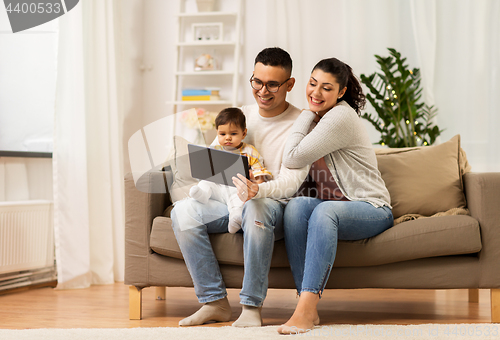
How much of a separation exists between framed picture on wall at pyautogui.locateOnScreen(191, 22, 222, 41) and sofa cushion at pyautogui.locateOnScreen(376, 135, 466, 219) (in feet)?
Result: 6.16

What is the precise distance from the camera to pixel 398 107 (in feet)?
9.85

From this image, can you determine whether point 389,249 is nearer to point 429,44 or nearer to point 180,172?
point 180,172

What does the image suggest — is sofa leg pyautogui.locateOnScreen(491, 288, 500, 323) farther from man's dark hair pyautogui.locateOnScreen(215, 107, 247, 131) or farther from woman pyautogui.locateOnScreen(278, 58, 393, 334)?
man's dark hair pyautogui.locateOnScreen(215, 107, 247, 131)

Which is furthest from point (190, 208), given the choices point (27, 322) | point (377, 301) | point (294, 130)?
point (377, 301)

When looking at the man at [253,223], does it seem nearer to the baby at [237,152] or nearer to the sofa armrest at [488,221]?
the baby at [237,152]

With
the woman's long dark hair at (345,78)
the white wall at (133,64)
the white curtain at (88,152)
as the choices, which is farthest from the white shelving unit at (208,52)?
the woman's long dark hair at (345,78)

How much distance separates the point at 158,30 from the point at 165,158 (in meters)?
2.19

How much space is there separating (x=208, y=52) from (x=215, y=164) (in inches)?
85.6

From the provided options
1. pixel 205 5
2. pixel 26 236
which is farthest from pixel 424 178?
pixel 205 5

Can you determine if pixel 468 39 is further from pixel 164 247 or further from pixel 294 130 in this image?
pixel 164 247

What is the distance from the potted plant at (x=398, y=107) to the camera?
9.72ft

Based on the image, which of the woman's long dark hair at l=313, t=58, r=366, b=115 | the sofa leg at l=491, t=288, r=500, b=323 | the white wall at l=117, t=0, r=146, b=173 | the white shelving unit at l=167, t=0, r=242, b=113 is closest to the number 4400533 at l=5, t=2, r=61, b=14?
the white wall at l=117, t=0, r=146, b=173

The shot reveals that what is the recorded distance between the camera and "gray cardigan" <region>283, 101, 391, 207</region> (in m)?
1.68

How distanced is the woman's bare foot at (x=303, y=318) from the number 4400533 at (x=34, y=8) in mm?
2229
